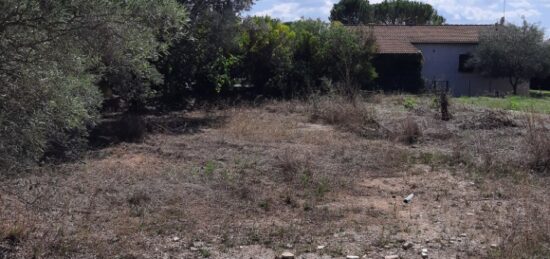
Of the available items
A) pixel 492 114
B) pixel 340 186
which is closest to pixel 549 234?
pixel 340 186

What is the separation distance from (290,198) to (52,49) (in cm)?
429

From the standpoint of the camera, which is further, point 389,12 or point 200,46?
point 389,12

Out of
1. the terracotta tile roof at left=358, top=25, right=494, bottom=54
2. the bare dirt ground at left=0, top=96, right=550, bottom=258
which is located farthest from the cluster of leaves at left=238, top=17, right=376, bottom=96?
the bare dirt ground at left=0, top=96, right=550, bottom=258

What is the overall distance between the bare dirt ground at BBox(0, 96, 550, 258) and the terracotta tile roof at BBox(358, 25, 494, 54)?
20271 mm

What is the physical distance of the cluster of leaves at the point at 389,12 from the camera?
2514 inches

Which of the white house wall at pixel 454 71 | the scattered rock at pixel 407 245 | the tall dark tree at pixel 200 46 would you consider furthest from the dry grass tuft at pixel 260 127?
the white house wall at pixel 454 71

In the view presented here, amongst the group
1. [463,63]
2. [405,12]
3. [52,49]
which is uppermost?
[405,12]

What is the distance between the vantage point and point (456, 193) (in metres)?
9.88

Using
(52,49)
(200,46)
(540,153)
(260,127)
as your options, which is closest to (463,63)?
(200,46)

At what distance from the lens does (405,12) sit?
6394 centimetres

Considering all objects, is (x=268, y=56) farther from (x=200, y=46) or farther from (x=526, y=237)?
(x=526, y=237)

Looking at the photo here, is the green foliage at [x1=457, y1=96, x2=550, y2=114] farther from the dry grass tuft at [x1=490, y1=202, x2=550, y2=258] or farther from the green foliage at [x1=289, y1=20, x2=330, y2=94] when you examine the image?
the dry grass tuft at [x1=490, y1=202, x2=550, y2=258]

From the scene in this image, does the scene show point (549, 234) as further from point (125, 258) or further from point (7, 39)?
point (7, 39)

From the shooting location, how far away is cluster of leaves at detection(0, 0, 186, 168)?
18.2 feet
